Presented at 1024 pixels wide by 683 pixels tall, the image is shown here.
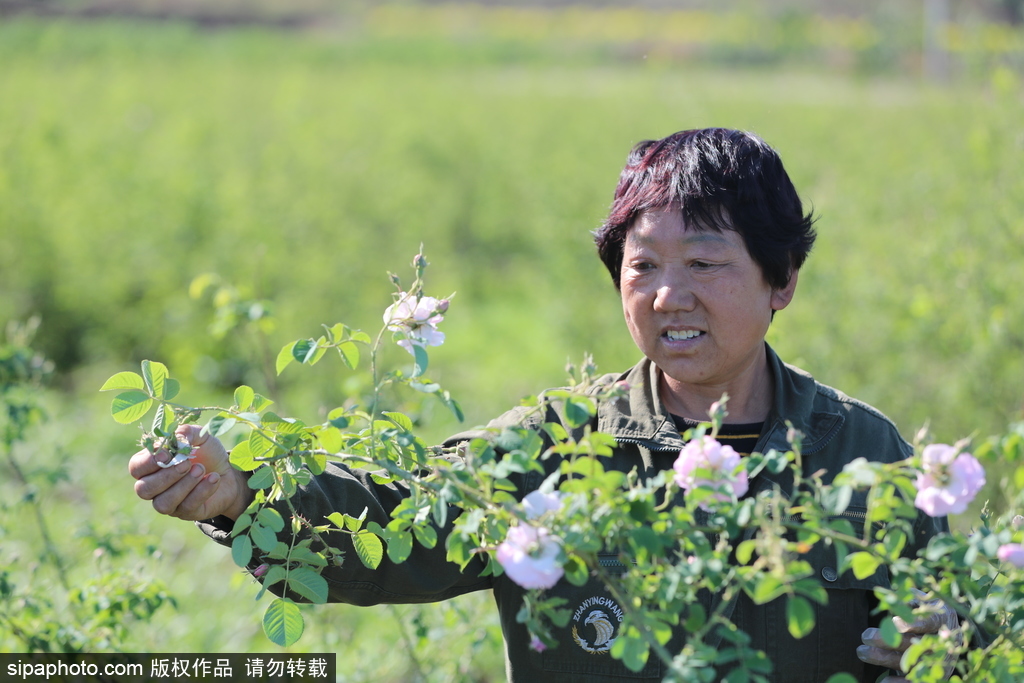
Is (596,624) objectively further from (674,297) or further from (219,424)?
(219,424)

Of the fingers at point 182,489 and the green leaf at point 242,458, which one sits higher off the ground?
the green leaf at point 242,458

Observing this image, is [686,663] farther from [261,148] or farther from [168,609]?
[261,148]

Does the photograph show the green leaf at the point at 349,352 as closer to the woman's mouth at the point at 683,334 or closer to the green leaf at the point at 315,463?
the green leaf at the point at 315,463

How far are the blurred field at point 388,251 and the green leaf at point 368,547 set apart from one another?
788mm

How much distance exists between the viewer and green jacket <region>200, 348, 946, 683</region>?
163 centimetres

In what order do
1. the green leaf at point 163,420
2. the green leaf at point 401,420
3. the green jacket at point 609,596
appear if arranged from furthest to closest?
the green jacket at point 609,596 → the green leaf at point 401,420 → the green leaf at point 163,420

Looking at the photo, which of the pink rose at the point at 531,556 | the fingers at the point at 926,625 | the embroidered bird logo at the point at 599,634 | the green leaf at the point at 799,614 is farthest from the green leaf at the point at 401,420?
the fingers at the point at 926,625

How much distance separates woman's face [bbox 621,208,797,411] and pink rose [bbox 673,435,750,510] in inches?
21.1

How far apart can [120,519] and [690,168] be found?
1.81m

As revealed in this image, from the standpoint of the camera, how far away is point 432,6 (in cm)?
4066

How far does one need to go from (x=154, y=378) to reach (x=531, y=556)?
25.1 inches

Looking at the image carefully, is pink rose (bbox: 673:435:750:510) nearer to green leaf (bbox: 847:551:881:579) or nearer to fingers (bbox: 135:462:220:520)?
green leaf (bbox: 847:551:881:579)

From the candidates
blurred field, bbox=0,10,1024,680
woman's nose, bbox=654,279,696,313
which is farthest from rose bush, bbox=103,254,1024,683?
blurred field, bbox=0,10,1024,680

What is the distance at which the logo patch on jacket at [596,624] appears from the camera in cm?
165
